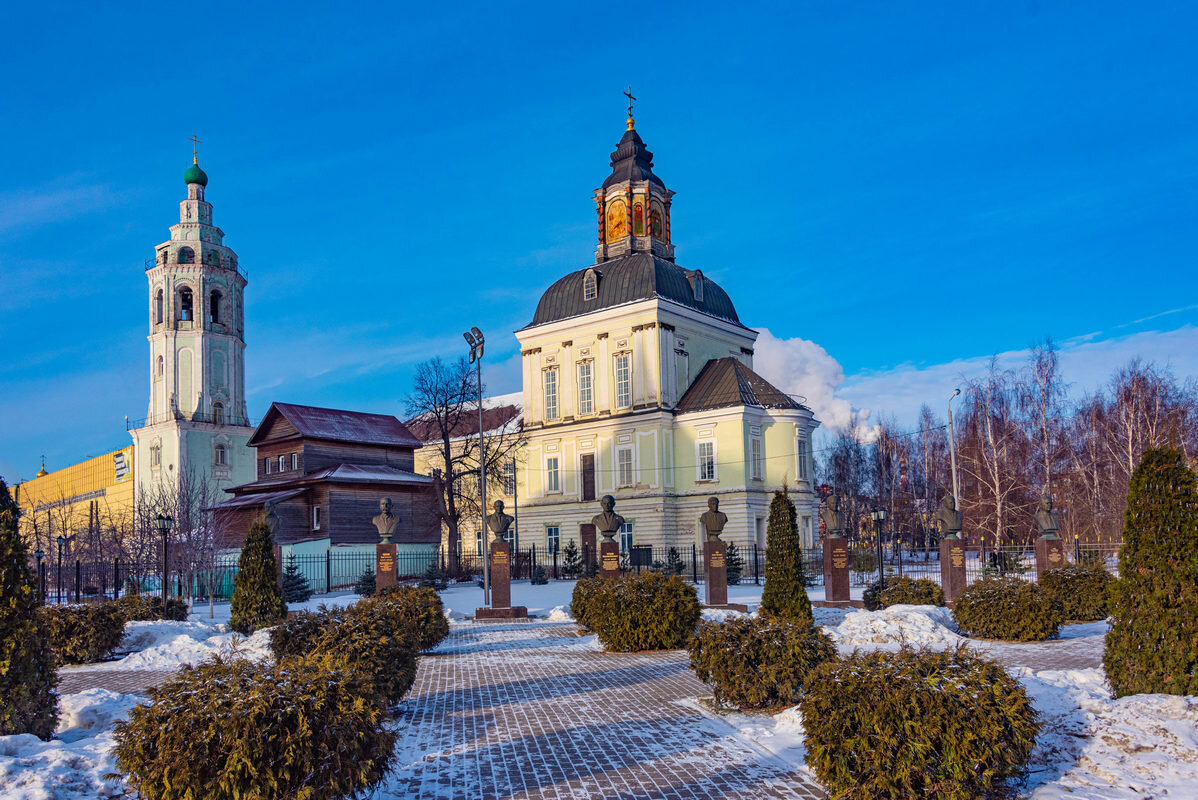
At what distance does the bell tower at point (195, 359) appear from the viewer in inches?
2611

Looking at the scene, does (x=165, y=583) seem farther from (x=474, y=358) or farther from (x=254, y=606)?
(x=474, y=358)

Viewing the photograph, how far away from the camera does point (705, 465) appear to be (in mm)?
51219

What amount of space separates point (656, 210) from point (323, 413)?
81.4ft

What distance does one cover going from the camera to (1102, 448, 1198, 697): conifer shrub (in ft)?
25.4

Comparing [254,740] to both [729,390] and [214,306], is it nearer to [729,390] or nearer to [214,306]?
[729,390]

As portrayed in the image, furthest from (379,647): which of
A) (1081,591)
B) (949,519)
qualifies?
(949,519)

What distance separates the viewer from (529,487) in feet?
188

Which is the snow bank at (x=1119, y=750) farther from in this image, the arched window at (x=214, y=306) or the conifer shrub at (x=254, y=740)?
the arched window at (x=214, y=306)

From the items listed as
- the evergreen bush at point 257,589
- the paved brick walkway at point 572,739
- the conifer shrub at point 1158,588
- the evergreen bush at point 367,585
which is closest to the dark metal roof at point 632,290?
the evergreen bush at point 367,585

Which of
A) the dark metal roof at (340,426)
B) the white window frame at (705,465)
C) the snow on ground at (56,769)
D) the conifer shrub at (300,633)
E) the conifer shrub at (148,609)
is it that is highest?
the dark metal roof at (340,426)

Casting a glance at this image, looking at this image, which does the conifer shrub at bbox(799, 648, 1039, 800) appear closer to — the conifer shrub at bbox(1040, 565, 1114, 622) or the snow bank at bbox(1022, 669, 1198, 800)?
the snow bank at bbox(1022, 669, 1198, 800)

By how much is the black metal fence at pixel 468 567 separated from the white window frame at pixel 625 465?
4641mm

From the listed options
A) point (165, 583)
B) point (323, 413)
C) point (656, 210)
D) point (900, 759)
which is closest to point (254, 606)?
point (165, 583)

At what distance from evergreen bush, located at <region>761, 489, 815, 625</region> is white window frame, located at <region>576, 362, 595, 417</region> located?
4047cm
